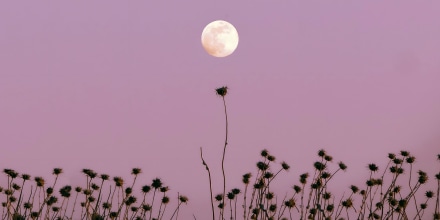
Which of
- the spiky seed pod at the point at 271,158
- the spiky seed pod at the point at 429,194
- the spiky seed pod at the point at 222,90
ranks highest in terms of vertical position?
the spiky seed pod at the point at 271,158

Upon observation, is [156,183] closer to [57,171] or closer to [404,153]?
[57,171]

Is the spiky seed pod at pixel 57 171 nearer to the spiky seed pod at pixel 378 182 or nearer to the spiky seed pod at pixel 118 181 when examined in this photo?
the spiky seed pod at pixel 118 181

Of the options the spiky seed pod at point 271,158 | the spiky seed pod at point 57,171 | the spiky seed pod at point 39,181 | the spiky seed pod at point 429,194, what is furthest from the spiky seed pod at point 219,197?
the spiky seed pod at point 429,194

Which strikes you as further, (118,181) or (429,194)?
(429,194)

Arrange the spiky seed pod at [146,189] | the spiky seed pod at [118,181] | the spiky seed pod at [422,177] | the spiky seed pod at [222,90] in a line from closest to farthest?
Result: the spiky seed pod at [222,90] < the spiky seed pod at [422,177] < the spiky seed pod at [118,181] < the spiky seed pod at [146,189]

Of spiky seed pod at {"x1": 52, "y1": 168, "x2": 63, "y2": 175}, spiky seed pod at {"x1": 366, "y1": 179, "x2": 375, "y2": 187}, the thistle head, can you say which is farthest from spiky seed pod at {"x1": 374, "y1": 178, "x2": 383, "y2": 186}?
spiky seed pod at {"x1": 52, "y1": 168, "x2": 63, "y2": 175}

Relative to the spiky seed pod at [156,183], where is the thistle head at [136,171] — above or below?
above

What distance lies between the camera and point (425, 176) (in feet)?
29.7

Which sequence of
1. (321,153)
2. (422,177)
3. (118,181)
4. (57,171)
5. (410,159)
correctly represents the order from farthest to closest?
(57,171)
(321,153)
(118,181)
(410,159)
(422,177)

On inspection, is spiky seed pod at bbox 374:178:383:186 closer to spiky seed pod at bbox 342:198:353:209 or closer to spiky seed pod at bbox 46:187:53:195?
spiky seed pod at bbox 342:198:353:209

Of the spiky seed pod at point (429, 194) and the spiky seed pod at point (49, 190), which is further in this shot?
the spiky seed pod at point (429, 194)

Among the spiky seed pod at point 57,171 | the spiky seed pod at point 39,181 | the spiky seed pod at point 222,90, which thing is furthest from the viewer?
the spiky seed pod at point 57,171

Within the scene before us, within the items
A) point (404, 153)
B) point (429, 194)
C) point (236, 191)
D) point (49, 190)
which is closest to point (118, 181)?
point (49, 190)

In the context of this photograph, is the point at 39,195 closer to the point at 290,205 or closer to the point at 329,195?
the point at 290,205
